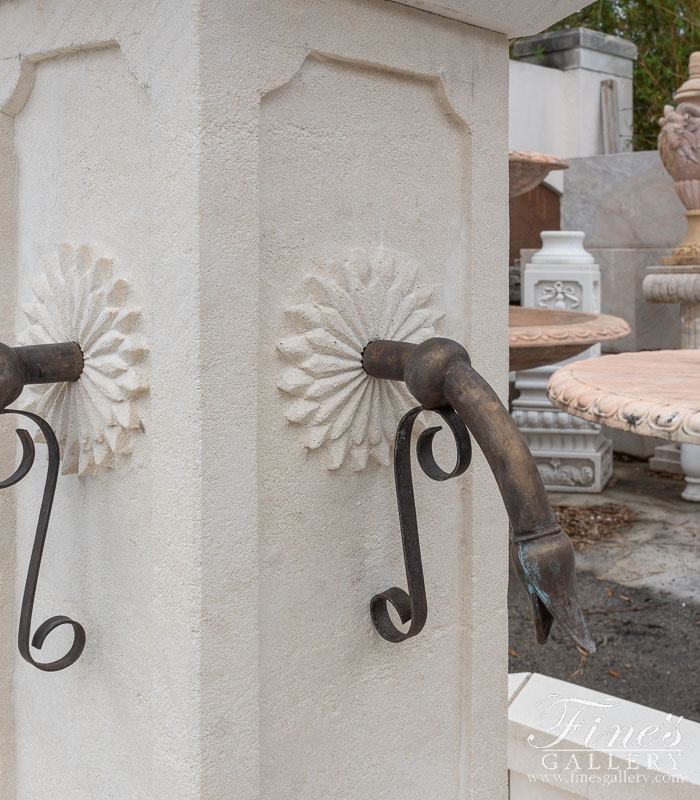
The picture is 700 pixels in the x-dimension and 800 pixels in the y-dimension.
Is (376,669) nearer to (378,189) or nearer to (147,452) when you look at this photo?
(147,452)

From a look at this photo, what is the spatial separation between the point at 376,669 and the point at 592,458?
4195 millimetres

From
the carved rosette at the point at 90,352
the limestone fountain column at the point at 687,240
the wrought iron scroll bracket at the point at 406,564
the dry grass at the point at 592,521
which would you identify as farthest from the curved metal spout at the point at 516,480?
the limestone fountain column at the point at 687,240

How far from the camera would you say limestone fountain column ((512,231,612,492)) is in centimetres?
502

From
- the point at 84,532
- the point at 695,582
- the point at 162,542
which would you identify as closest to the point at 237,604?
the point at 162,542

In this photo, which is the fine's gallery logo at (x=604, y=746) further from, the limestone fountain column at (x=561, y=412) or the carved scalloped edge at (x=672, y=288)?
the carved scalloped edge at (x=672, y=288)

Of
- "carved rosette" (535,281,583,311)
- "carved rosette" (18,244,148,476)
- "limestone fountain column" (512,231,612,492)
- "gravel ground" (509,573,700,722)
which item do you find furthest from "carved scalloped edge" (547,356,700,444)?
"carved rosette" (535,281,583,311)

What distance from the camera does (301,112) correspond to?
883mm

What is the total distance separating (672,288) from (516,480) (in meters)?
4.63

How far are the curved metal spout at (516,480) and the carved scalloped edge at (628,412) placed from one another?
88 cm

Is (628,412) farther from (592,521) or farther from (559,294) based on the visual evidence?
(559,294)

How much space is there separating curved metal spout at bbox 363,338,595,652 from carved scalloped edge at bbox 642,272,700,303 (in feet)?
14.8

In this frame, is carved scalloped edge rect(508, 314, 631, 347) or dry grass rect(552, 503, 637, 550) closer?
carved scalloped edge rect(508, 314, 631, 347)

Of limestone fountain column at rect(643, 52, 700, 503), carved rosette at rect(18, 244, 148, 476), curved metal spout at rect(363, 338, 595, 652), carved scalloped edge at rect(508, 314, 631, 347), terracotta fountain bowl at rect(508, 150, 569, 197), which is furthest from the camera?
limestone fountain column at rect(643, 52, 700, 503)

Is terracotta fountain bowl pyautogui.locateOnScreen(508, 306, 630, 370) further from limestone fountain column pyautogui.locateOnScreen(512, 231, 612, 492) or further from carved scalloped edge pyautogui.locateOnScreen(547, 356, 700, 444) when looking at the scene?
carved scalloped edge pyautogui.locateOnScreen(547, 356, 700, 444)
